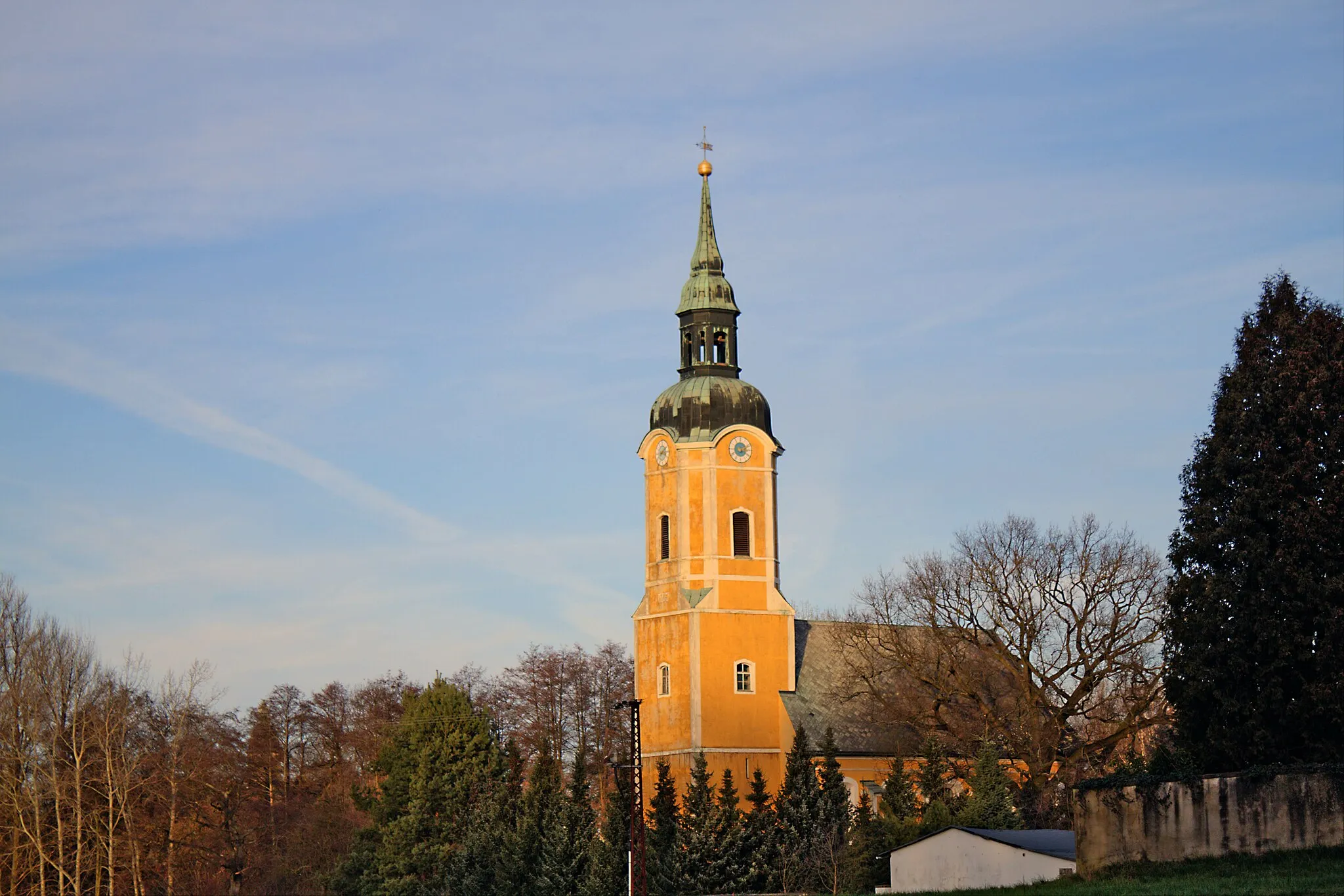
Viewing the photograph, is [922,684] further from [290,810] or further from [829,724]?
[290,810]

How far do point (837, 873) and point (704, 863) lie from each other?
453cm

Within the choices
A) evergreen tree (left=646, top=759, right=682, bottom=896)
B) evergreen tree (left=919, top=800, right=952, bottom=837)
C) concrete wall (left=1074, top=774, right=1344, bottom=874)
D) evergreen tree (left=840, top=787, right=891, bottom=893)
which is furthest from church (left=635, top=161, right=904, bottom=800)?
concrete wall (left=1074, top=774, right=1344, bottom=874)

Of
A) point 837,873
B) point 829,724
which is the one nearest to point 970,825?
point 837,873

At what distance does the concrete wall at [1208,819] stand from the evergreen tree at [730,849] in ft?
51.8

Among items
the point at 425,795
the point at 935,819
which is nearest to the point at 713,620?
the point at 425,795

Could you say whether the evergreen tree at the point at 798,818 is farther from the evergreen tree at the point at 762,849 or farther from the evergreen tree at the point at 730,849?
the evergreen tree at the point at 730,849

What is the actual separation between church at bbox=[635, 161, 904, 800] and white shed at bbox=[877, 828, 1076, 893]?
15.7 metres

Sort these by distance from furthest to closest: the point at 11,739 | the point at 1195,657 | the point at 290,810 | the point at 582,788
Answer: the point at 290,810, the point at 11,739, the point at 582,788, the point at 1195,657

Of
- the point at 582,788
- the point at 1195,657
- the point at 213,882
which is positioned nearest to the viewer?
the point at 1195,657

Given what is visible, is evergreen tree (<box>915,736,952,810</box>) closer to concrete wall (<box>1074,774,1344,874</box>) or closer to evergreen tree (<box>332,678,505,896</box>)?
concrete wall (<box>1074,774,1344,874</box>)

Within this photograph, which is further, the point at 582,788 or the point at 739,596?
the point at 739,596

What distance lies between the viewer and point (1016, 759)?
187 feet

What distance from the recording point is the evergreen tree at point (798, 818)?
4947cm

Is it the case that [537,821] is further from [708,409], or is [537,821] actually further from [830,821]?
[708,409]
